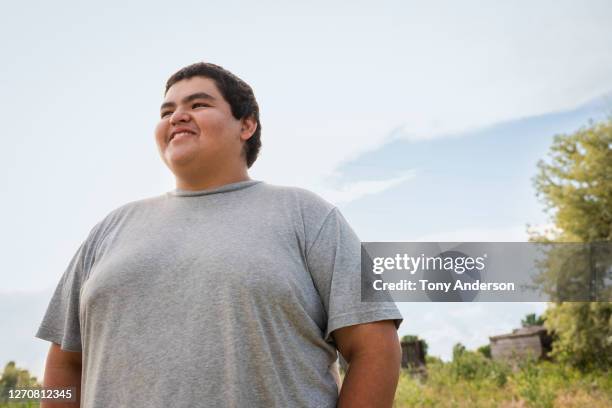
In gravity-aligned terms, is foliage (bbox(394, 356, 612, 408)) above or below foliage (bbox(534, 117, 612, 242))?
below

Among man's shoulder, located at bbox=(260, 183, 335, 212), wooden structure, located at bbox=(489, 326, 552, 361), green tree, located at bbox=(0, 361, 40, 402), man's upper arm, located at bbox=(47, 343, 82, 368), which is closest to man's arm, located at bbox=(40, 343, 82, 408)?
man's upper arm, located at bbox=(47, 343, 82, 368)

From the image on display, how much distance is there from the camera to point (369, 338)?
1353mm

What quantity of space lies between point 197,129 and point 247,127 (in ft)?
0.63

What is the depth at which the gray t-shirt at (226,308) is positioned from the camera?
1299 millimetres

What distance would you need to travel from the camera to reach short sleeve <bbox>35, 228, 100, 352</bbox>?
5.20 ft

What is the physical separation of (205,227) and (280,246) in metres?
0.21

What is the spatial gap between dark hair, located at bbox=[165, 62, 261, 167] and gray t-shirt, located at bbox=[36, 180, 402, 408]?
35cm

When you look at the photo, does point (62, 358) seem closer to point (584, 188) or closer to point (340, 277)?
point (340, 277)

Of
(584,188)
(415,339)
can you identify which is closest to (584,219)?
(584,188)

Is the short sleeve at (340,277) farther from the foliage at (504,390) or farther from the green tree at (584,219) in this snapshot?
the green tree at (584,219)

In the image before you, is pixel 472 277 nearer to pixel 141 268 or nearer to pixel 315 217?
pixel 315 217

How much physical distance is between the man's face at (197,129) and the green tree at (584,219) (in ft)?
38.0

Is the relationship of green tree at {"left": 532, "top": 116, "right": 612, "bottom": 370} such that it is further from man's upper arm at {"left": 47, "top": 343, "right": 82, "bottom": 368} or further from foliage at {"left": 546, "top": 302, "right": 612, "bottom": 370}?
man's upper arm at {"left": 47, "top": 343, "right": 82, "bottom": 368}

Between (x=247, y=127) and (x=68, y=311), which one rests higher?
(x=247, y=127)
